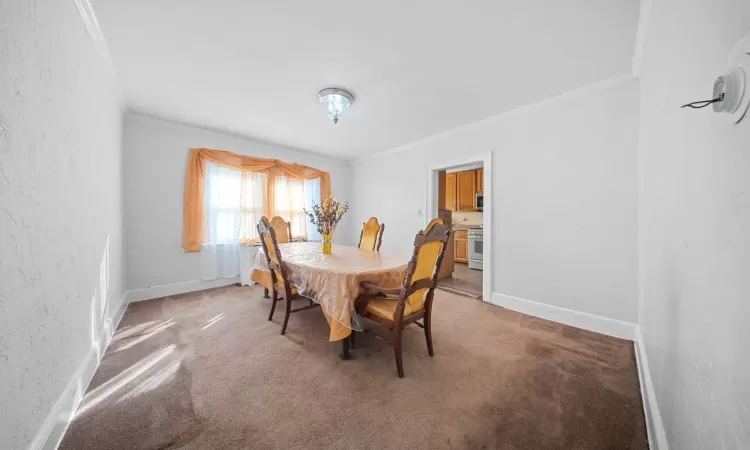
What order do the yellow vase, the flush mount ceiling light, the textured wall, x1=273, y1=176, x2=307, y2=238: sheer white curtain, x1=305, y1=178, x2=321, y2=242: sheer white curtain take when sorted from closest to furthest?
the textured wall
the flush mount ceiling light
the yellow vase
x1=273, y1=176, x2=307, y2=238: sheer white curtain
x1=305, y1=178, x2=321, y2=242: sheer white curtain

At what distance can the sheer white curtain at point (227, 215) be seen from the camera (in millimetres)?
3939

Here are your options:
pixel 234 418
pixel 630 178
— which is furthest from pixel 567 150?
pixel 234 418

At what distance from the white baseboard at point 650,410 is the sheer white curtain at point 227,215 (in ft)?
15.4

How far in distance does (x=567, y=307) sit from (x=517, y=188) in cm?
144

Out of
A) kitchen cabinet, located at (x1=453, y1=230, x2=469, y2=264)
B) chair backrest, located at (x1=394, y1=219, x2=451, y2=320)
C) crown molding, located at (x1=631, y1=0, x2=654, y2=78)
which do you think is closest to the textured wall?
chair backrest, located at (x1=394, y1=219, x2=451, y2=320)

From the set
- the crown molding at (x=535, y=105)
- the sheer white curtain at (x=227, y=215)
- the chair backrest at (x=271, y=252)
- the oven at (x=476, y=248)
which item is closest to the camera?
the chair backrest at (x=271, y=252)

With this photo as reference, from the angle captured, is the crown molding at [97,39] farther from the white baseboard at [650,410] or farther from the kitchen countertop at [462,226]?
the kitchen countertop at [462,226]

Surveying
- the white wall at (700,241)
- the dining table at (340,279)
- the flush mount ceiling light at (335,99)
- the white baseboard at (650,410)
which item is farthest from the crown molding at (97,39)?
the white baseboard at (650,410)

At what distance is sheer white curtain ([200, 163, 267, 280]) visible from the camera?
394 cm

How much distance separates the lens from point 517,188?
123 inches

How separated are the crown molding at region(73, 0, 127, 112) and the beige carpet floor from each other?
2.43 m

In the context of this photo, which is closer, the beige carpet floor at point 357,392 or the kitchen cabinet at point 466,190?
the beige carpet floor at point 357,392

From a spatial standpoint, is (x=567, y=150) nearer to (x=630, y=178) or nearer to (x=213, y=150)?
(x=630, y=178)

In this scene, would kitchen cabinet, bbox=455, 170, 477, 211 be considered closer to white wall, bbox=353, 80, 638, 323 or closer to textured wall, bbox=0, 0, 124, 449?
white wall, bbox=353, 80, 638, 323
